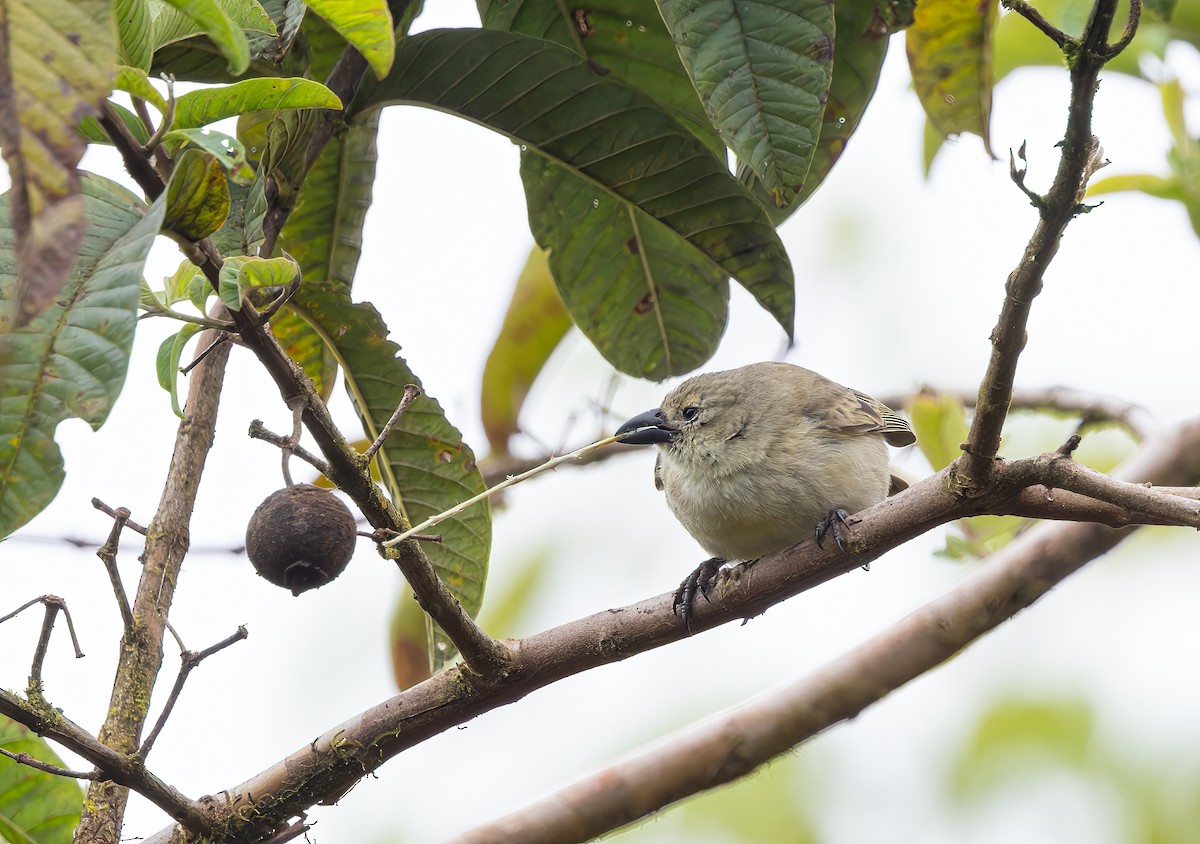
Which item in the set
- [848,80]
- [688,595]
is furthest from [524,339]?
[688,595]

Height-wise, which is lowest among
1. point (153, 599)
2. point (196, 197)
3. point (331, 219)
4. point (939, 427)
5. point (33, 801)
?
point (33, 801)

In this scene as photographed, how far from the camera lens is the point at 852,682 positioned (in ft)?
9.93

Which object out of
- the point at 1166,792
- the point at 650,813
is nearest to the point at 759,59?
the point at 650,813

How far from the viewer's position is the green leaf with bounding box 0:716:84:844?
7.68 feet

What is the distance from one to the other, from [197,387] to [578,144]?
1.03 m

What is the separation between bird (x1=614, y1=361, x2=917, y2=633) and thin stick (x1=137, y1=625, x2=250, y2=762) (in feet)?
3.88

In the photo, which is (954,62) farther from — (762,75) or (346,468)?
(346,468)

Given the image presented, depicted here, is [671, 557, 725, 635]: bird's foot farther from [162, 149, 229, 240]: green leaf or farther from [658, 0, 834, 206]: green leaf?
[162, 149, 229, 240]: green leaf

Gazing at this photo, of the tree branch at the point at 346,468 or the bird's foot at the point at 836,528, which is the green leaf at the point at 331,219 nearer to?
the tree branch at the point at 346,468

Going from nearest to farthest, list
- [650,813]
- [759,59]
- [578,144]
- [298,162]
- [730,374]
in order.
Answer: [759,59] → [298,162] → [578,144] → [650,813] → [730,374]

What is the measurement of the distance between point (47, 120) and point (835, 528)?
1.73 meters

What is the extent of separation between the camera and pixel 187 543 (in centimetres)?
222

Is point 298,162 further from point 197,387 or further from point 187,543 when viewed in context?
point 187,543

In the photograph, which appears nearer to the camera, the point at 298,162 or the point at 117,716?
the point at 117,716
